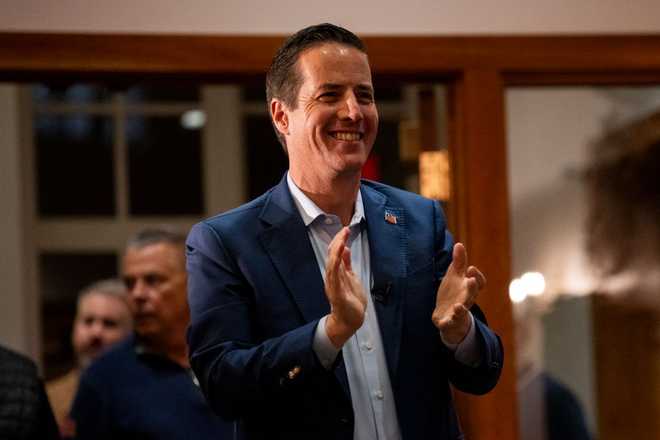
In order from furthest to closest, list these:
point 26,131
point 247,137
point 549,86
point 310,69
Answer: point 247,137 < point 26,131 < point 549,86 < point 310,69

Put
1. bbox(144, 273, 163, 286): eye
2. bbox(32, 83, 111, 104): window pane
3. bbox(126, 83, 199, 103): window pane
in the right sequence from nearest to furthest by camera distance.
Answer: bbox(144, 273, 163, 286): eye, bbox(32, 83, 111, 104): window pane, bbox(126, 83, 199, 103): window pane

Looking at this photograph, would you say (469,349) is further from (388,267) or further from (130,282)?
(130,282)

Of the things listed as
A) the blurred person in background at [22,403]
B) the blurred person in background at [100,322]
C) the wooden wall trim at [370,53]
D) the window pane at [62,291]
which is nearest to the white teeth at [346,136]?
the blurred person in background at [22,403]

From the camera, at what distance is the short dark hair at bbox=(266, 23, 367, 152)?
5.30ft

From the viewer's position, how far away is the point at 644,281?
407cm

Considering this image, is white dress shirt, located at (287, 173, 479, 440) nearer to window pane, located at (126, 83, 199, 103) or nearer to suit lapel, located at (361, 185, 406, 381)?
suit lapel, located at (361, 185, 406, 381)

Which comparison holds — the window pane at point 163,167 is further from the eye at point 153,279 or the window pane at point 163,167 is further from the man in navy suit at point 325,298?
the man in navy suit at point 325,298

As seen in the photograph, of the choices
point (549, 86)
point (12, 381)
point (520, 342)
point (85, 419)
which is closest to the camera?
point (12, 381)

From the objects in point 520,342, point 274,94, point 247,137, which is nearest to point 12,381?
point 274,94

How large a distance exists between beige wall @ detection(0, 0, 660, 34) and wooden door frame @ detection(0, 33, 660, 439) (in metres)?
0.03

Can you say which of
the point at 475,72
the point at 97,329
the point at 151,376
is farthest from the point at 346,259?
the point at 97,329

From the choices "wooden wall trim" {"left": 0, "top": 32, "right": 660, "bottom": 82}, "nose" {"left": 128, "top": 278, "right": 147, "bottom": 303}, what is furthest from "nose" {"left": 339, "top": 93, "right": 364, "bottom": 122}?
"nose" {"left": 128, "top": 278, "right": 147, "bottom": 303}

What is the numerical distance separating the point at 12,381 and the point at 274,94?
48.5 inches

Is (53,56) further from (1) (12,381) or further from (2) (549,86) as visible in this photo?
(2) (549,86)
